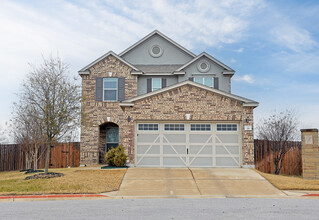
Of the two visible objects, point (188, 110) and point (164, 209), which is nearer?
point (164, 209)

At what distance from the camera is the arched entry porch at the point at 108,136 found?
23.7 metres

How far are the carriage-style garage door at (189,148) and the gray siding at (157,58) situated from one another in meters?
9.21

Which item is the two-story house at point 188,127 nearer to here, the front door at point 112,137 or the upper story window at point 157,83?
the front door at point 112,137

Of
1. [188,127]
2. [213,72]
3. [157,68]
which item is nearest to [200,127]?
[188,127]

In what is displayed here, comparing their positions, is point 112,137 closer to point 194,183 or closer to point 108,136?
point 108,136

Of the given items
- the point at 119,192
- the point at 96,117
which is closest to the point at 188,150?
the point at 119,192

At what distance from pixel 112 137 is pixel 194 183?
37.1ft

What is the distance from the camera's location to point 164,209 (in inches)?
359

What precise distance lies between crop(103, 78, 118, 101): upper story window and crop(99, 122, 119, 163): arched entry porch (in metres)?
1.91

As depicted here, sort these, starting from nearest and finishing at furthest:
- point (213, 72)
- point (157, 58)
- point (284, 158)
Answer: point (284, 158)
point (213, 72)
point (157, 58)

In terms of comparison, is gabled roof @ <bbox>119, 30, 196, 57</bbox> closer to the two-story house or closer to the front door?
the front door

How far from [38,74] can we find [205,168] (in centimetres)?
1026

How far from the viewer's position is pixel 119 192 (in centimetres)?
1245

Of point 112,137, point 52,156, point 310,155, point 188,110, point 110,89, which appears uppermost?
point 110,89
